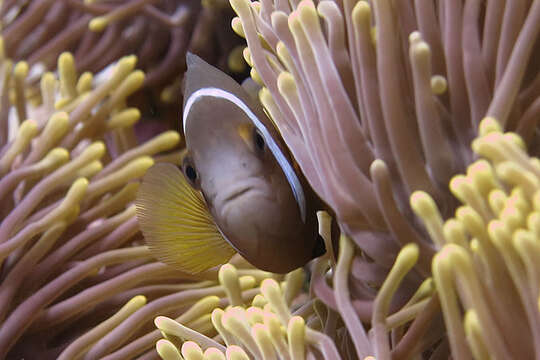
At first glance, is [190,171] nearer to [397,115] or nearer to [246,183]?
[246,183]

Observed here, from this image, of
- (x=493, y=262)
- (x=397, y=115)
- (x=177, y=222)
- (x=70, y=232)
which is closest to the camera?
(x=493, y=262)

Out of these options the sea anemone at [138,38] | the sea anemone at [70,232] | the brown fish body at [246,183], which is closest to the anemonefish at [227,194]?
the brown fish body at [246,183]

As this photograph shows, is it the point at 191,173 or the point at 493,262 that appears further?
the point at 191,173

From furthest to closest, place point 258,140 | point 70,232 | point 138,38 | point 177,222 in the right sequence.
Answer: point 138,38 → point 70,232 → point 177,222 → point 258,140

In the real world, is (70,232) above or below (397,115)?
below

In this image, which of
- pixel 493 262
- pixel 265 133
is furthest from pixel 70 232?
pixel 493 262

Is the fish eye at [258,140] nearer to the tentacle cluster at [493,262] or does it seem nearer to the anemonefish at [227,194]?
the anemonefish at [227,194]

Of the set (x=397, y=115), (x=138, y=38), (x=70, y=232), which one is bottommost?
(x=70, y=232)

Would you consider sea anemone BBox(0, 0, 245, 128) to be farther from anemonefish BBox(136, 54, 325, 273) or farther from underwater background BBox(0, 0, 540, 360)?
anemonefish BBox(136, 54, 325, 273)
